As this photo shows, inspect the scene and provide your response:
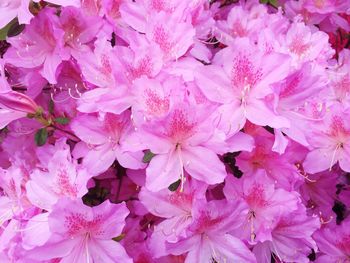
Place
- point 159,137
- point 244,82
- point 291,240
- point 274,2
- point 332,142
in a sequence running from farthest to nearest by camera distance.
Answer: point 274,2 < point 332,142 < point 291,240 < point 244,82 < point 159,137

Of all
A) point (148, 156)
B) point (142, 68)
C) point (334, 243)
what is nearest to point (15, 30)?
point (142, 68)

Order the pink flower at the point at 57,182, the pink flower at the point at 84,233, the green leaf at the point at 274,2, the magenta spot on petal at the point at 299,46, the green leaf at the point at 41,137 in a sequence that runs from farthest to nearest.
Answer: the green leaf at the point at 274,2 → the magenta spot on petal at the point at 299,46 → the green leaf at the point at 41,137 → the pink flower at the point at 57,182 → the pink flower at the point at 84,233

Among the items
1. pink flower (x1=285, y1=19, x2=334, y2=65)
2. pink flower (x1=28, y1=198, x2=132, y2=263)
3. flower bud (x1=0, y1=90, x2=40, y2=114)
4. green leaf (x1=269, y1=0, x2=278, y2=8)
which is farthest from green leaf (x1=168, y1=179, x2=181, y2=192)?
green leaf (x1=269, y1=0, x2=278, y2=8)

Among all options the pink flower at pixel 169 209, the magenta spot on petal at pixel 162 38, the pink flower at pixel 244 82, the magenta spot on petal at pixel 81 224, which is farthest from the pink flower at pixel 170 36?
the magenta spot on petal at pixel 81 224

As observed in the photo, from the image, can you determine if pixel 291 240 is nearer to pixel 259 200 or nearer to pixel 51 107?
pixel 259 200

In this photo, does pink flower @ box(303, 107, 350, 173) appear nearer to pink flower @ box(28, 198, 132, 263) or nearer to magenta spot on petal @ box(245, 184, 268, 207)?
magenta spot on petal @ box(245, 184, 268, 207)

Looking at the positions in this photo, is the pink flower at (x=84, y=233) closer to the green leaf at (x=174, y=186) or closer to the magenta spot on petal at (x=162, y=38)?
the green leaf at (x=174, y=186)
